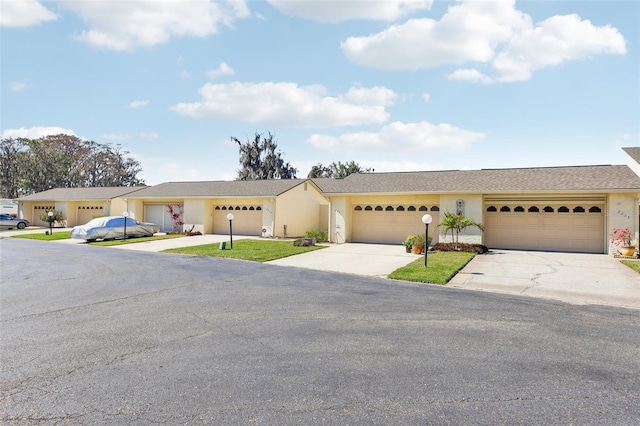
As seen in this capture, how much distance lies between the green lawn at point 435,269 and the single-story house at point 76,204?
27673 millimetres

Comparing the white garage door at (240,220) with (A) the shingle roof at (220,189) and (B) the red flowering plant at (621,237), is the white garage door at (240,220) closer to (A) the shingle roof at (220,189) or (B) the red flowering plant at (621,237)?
(A) the shingle roof at (220,189)

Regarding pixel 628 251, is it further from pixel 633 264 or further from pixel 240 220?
pixel 240 220

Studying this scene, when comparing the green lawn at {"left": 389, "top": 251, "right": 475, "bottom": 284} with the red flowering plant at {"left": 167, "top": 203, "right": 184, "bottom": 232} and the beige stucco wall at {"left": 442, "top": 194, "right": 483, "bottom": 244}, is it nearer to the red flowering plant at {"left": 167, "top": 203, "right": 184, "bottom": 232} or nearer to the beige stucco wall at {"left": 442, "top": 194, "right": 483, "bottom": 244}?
the beige stucco wall at {"left": 442, "top": 194, "right": 483, "bottom": 244}

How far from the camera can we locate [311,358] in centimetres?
538

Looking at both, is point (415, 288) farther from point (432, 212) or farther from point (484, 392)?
point (432, 212)

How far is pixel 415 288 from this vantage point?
407 inches

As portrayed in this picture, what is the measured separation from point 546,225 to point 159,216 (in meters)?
26.9

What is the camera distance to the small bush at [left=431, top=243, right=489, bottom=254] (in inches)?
706

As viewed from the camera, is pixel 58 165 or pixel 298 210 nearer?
pixel 298 210

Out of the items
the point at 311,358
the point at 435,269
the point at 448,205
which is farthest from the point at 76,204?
the point at 311,358

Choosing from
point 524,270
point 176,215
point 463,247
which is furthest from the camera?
point 176,215

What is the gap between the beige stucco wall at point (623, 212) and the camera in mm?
17203

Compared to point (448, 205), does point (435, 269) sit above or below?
below

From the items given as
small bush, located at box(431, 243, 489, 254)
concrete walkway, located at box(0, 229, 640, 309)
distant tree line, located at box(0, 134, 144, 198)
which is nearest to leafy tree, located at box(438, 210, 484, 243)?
small bush, located at box(431, 243, 489, 254)
